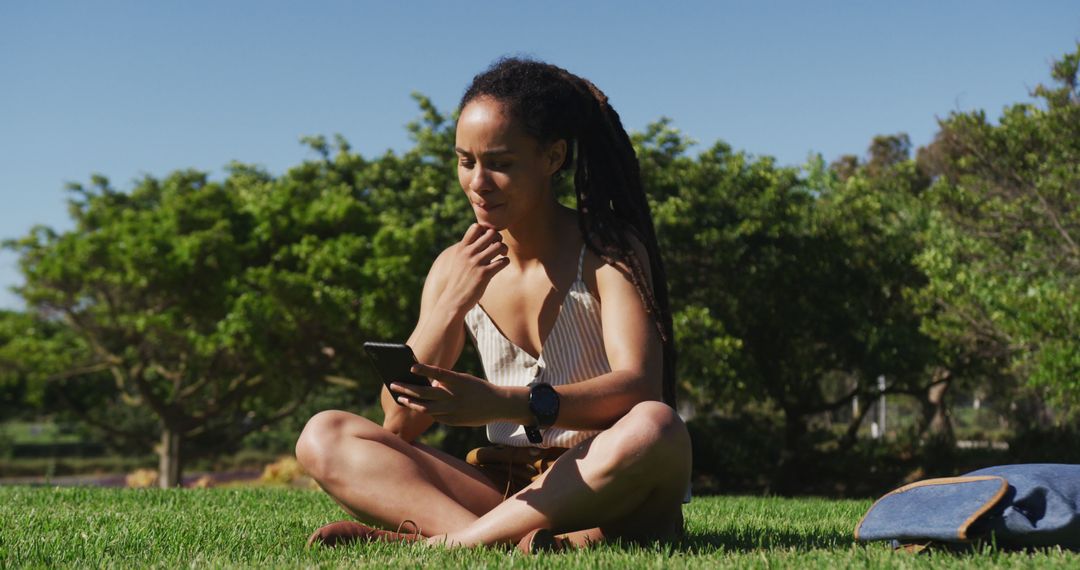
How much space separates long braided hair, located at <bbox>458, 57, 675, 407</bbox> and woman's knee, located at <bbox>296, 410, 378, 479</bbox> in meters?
1.03

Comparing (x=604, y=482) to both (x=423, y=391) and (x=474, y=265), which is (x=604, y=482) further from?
(x=474, y=265)

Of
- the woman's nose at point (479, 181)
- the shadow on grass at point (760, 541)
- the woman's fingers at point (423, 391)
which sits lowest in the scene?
the shadow on grass at point (760, 541)

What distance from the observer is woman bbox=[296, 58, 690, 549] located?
10.3 feet

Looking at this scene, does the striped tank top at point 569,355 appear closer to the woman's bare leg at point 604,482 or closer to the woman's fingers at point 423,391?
the woman's bare leg at point 604,482

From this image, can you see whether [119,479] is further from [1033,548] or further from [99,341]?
[1033,548]

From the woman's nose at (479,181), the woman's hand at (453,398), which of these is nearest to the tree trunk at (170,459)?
the woman's nose at (479,181)

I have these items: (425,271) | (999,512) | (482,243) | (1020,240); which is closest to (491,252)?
(482,243)

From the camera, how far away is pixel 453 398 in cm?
293

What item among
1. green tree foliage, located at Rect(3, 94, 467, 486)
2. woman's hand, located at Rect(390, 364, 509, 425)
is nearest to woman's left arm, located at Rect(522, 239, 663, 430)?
woman's hand, located at Rect(390, 364, 509, 425)

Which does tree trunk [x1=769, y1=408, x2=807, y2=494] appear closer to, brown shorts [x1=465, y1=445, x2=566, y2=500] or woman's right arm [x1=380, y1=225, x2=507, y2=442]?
brown shorts [x1=465, y1=445, x2=566, y2=500]

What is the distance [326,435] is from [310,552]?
0.43 m

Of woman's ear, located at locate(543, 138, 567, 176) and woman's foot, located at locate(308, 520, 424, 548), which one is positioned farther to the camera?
woman's ear, located at locate(543, 138, 567, 176)

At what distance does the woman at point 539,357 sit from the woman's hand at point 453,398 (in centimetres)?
1

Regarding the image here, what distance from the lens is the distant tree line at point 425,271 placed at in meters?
16.5
